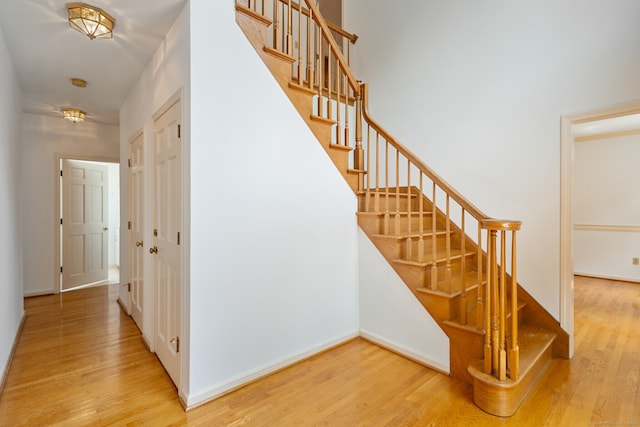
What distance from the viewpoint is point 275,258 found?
7.60 feet

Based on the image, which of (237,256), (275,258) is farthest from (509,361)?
(237,256)

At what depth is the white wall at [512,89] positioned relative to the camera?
2348 mm

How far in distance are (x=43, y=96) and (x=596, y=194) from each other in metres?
8.00

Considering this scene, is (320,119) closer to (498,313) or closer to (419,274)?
(419,274)

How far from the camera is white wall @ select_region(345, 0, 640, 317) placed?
235 centimetres

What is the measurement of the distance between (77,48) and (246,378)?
2820 mm

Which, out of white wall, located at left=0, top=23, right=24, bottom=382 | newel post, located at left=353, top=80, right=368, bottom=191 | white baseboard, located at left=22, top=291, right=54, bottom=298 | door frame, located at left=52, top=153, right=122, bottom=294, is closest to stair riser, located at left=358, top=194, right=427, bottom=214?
newel post, located at left=353, top=80, right=368, bottom=191

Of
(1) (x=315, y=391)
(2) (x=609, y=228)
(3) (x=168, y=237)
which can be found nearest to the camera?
(1) (x=315, y=391)

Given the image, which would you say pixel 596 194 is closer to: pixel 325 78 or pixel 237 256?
pixel 325 78

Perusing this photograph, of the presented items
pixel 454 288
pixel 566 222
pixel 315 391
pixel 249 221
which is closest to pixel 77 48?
pixel 249 221

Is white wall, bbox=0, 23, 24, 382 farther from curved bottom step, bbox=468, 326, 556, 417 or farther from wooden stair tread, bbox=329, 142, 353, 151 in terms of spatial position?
curved bottom step, bbox=468, 326, 556, 417

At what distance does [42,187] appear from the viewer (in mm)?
4242

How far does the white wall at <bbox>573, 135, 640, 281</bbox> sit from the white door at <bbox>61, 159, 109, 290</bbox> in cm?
798

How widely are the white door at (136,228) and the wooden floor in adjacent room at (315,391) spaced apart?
0.38 m
